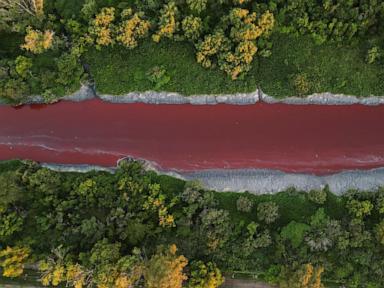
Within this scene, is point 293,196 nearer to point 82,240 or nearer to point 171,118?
point 171,118

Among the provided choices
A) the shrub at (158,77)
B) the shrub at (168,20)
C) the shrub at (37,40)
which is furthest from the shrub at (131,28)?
the shrub at (37,40)

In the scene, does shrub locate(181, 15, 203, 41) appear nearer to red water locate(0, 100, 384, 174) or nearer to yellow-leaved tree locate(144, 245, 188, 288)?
red water locate(0, 100, 384, 174)

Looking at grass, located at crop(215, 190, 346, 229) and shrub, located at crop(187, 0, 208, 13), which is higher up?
shrub, located at crop(187, 0, 208, 13)

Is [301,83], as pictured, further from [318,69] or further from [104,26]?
[104,26]

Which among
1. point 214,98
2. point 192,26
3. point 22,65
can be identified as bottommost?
point 214,98

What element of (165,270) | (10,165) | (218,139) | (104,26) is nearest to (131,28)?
(104,26)

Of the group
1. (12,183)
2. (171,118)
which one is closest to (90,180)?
(12,183)

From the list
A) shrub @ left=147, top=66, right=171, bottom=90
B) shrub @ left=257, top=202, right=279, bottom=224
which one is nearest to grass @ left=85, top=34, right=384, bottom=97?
shrub @ left=147, top=66, right=171, bottom=90
